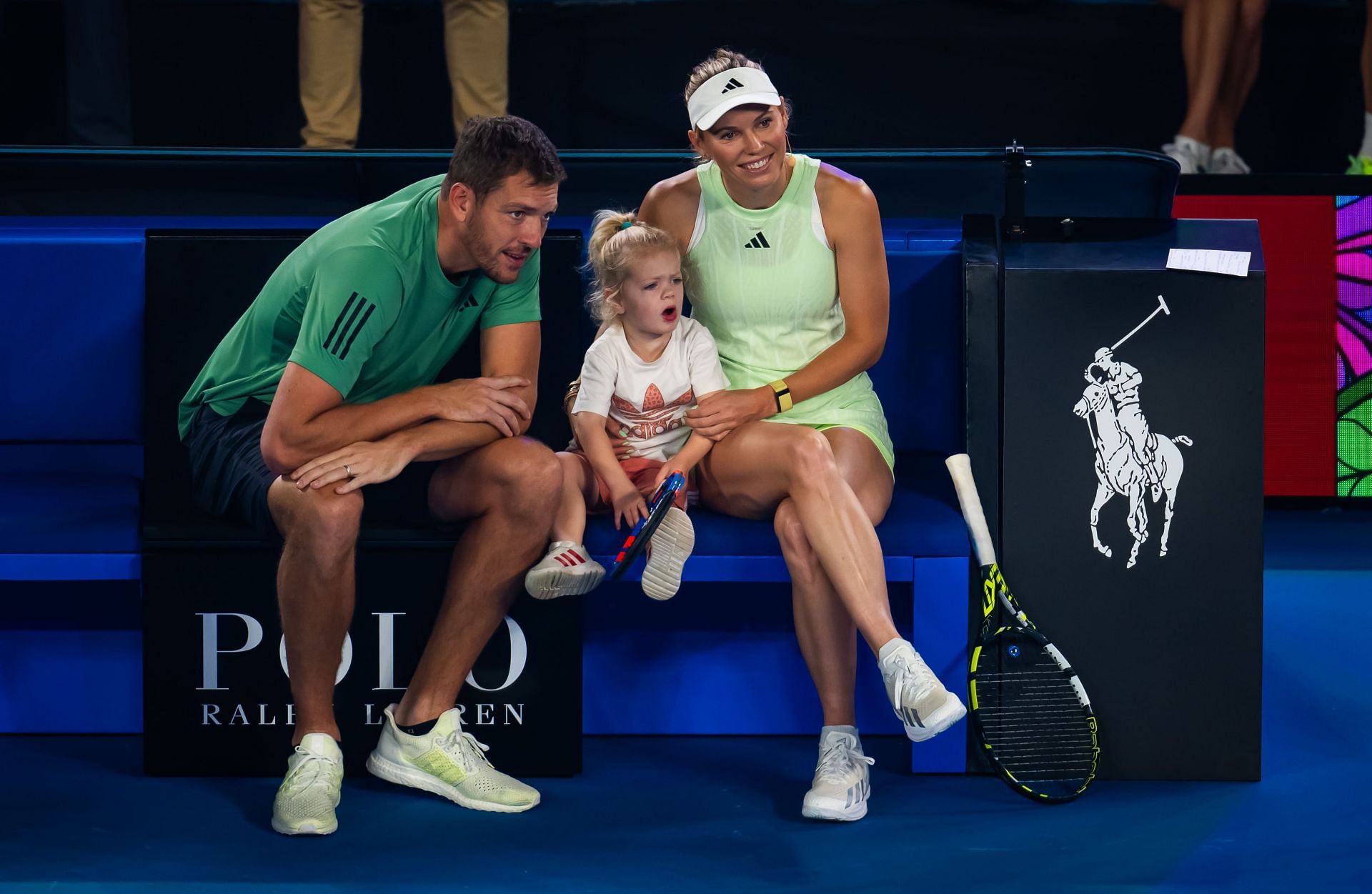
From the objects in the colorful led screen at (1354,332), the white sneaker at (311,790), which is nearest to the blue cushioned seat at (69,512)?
the white sneaker at (311,790)

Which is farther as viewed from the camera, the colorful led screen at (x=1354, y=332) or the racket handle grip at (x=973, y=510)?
the colorful led screen at (x=1354, y=332)

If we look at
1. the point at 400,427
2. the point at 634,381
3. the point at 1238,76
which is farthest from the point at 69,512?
the point at 1238,76

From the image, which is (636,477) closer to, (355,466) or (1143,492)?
(355,466)

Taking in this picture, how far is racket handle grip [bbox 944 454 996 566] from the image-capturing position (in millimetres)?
3029

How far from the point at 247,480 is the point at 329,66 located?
2351mm

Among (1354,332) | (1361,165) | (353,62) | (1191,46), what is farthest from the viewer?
(1191,46)

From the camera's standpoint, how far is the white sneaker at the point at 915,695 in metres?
2.82

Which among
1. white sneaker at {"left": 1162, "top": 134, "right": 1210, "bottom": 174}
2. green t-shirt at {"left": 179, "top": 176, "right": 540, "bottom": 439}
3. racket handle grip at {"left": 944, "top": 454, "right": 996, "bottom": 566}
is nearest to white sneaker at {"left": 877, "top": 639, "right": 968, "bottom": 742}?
racket handle grip at {"left": 944, "top": 454, "right": 996, "bottom": 566}

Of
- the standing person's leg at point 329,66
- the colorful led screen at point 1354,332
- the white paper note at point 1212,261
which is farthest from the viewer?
the standing person's leg at point 329,66

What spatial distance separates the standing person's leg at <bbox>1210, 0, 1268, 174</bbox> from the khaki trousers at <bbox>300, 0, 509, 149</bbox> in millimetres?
2198

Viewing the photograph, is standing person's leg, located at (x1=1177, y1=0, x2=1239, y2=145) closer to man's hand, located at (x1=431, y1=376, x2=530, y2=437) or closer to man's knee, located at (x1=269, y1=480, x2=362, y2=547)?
man's hand, located at (x1=431, y1=376, x2=530, y2=437)

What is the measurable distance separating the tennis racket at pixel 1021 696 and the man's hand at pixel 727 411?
0.37 meters

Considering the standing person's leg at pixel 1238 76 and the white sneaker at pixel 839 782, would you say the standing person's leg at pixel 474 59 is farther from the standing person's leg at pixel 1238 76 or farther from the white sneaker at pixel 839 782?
the white sneaker at pixel 839 782

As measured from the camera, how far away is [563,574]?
298cm
